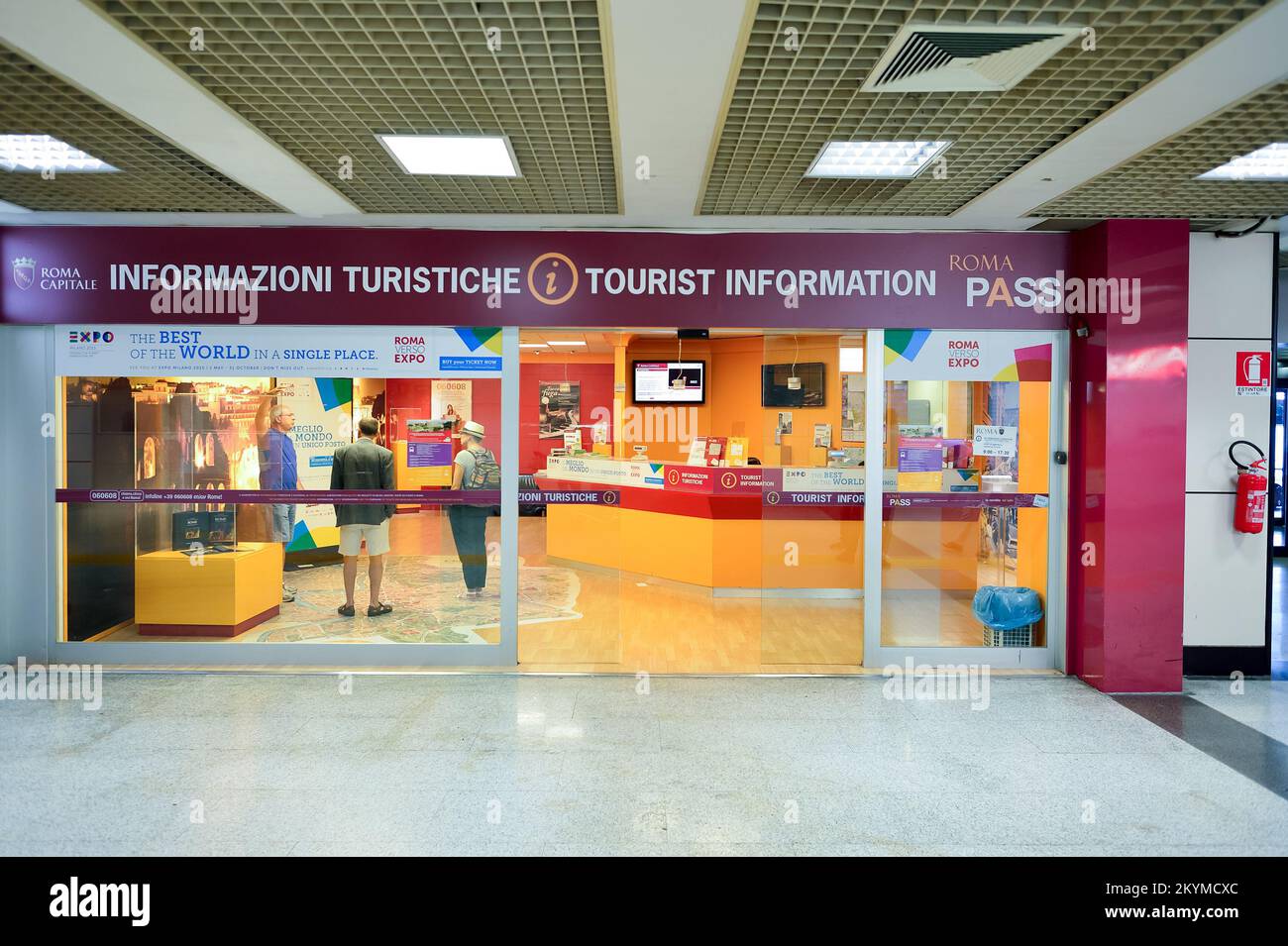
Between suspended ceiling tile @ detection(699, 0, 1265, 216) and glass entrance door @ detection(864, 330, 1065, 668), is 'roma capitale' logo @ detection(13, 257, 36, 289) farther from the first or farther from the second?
glass entrance door @ detection(864, 330, 1065, 668)

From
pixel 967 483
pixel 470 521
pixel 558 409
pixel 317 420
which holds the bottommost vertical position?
pixel 470 521

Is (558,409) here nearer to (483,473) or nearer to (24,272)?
(483,473)

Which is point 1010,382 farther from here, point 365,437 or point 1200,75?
point 365,437

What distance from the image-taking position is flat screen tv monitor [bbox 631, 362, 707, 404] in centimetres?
1107

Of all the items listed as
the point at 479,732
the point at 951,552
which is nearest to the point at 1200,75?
the point at 951,552

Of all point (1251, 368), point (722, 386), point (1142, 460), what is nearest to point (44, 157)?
point (1142, 460)

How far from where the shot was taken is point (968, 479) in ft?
18.5

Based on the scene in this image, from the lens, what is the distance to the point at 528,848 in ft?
10.2

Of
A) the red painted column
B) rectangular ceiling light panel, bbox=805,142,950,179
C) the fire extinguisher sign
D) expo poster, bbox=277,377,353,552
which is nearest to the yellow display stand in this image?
expo poster, bbox=277,377,353,552

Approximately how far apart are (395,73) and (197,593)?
4105mm

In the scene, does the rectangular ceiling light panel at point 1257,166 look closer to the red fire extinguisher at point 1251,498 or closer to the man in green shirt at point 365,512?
the red fire extinguisher at point 1251,498

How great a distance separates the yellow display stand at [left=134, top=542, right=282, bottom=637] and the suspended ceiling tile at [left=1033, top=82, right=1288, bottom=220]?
5852 millimetres

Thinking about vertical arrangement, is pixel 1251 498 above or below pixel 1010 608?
above

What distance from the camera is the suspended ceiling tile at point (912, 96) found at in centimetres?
281
